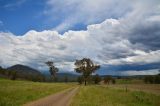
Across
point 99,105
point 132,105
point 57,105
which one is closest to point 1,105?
point 57,105

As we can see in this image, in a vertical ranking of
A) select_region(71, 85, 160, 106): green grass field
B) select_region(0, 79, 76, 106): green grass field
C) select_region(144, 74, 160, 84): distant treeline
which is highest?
select_region(144, 74, 160, 84): distant treeline

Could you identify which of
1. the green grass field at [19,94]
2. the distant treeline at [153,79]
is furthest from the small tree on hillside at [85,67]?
the green grass field at [19,94]

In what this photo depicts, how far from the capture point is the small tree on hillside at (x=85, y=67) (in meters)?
142

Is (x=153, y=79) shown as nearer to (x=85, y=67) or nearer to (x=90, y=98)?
(x=85, y=67)

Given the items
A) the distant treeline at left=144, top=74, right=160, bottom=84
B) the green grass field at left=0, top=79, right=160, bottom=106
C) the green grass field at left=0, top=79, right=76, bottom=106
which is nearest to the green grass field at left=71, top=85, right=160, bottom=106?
the green grass field at left=0, top=79, right=160, bottom=106

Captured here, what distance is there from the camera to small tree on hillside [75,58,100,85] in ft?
467

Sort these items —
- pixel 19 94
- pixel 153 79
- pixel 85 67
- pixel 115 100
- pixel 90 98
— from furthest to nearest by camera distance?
1. pixel 153 79
2. pixel 85 67
3. pixel 19 94
4. pixel 90 98
5. pixel 115 100

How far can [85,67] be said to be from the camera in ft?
469

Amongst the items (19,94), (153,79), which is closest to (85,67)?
(153,79)

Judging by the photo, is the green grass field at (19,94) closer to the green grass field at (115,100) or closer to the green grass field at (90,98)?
the green grass field at (90,98)

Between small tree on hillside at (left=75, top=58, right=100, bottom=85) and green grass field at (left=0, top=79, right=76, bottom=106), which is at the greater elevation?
small tree on hillside at (left=75, top=58, right=100, bottom=85)

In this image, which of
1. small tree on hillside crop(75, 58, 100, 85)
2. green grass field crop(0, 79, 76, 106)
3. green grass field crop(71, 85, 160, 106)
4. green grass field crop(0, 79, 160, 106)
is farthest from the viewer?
small tree on hillside crop(75, 58, 100, 85)

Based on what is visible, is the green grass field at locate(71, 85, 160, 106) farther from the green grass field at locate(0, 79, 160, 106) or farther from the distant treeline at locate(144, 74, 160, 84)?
the distant treeline at locate(144, 74, 160, 84)

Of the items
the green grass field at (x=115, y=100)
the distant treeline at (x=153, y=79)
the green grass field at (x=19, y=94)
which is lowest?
the green grass field at (x=115, y=100)
